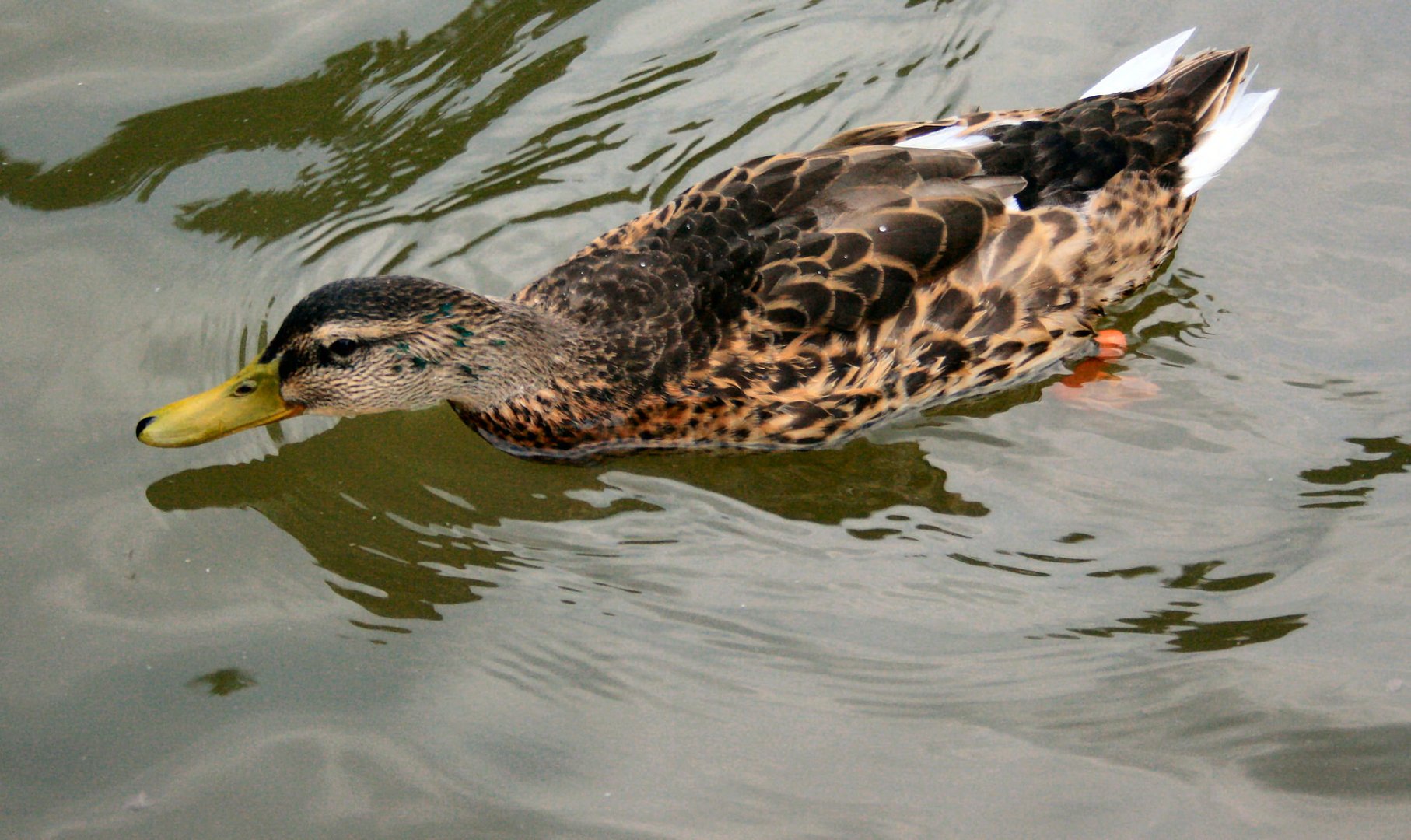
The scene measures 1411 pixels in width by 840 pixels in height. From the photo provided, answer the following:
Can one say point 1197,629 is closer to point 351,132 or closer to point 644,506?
point 644,506

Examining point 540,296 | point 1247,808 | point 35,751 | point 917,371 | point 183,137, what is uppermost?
point 183,137

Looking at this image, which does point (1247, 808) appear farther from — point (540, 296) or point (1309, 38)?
point (1309, 38)

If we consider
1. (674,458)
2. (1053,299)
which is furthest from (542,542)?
(1053,299)

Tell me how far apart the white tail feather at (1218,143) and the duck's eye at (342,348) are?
13.6ft

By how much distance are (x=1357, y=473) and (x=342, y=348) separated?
15.2ft

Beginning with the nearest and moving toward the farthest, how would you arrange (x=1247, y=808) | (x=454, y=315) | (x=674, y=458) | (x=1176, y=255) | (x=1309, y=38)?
1. (x=1247, y=808)
2. (x=454, y=315)
3. (x=674, y=458)
4. (x=1176, y=255)
5. (x=1309, y=38)

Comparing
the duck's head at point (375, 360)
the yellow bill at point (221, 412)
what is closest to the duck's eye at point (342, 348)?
the duck's head at point (375, 360)

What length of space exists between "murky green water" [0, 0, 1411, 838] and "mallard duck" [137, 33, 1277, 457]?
320 millimetres

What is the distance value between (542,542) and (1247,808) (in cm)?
306

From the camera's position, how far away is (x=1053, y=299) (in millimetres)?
6285

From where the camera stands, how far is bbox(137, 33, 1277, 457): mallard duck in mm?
5797

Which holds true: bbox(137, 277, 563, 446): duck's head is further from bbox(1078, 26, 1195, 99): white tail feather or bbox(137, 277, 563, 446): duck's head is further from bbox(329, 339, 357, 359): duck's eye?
bbox(1078, 26, 1195, 99): white tail feather

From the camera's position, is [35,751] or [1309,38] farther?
[1309,38]

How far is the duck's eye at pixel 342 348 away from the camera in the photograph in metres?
5.61
